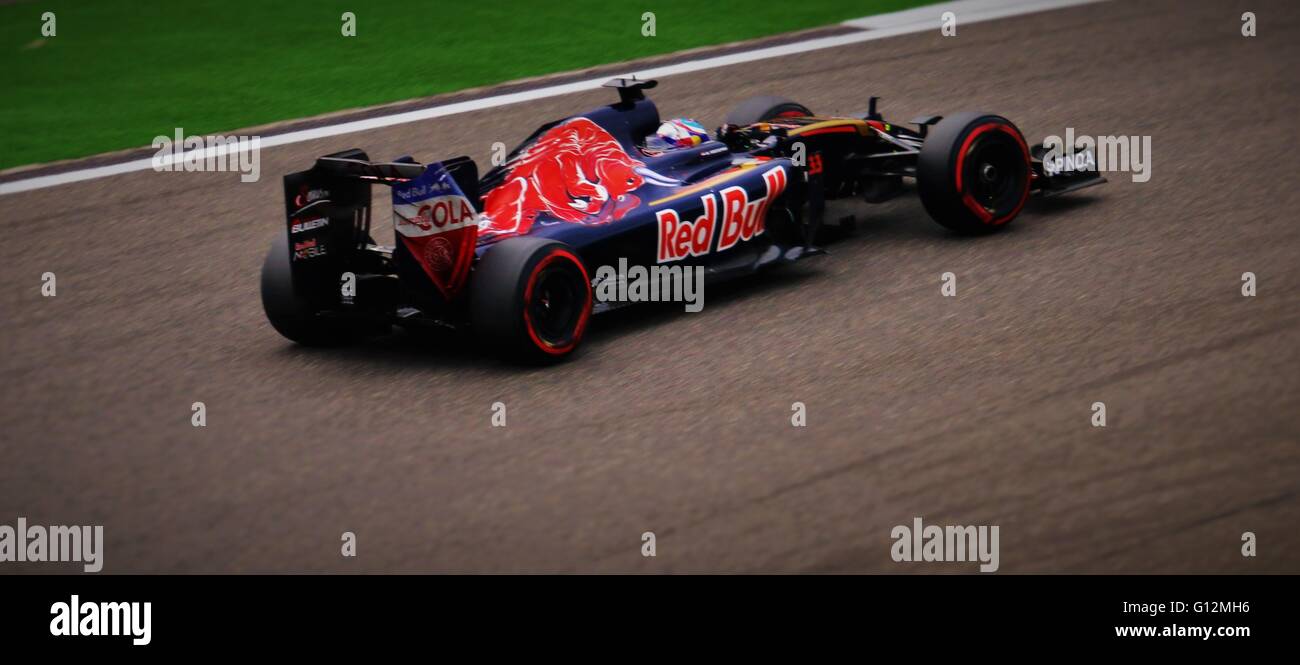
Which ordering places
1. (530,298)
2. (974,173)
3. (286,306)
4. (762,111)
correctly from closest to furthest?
(530,298)
(286,306)
(974,173)
(762,111)

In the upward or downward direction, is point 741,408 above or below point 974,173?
below

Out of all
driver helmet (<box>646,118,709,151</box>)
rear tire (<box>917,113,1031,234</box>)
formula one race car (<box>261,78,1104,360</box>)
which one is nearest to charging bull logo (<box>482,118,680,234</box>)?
formula one race car (<box>261,78,1104,360</box>)

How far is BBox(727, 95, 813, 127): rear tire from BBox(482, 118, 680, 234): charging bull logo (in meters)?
1.80

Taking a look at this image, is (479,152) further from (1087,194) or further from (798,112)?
(1087,194)

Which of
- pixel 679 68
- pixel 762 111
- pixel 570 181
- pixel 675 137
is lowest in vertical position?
pixel 570 181

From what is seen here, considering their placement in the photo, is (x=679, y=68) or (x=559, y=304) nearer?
(x=559, y=304)

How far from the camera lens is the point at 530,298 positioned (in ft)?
25.0

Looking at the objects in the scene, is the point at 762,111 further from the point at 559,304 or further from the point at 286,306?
the point at 286,306

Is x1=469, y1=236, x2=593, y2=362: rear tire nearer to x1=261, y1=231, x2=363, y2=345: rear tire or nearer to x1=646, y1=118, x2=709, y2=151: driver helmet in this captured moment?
x1=261, y1=231, x2=363, y2=345: rear tire

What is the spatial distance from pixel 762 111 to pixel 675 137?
58.7 inches

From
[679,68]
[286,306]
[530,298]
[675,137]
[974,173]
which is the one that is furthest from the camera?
[679,68]

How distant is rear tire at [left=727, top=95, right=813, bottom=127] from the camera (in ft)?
34.1

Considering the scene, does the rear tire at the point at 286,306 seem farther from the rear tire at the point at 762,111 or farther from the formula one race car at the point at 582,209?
the rear tire at the point at 762,111

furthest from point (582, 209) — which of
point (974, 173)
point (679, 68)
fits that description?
point (679, 68)
